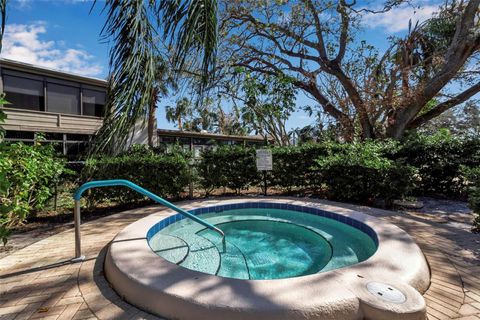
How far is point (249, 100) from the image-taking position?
14773 mm

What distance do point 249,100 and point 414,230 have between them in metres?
11.7

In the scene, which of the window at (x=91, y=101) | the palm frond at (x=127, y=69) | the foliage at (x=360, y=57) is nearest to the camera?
the palm frond at (x=127, y=69)

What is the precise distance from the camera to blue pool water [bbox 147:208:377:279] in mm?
3441

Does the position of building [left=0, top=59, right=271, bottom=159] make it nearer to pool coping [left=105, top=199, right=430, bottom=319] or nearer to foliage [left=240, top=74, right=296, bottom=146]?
foliage [left=240, top=74, right=296, bottom=146]

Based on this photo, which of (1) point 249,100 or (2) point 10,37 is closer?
(2) point 10,37

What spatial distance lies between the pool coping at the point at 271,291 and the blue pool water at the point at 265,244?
80 cm

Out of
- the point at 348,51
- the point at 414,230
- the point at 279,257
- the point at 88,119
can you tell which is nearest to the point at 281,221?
the point at 279,257

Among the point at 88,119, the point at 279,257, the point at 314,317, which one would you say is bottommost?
the point at 279,257

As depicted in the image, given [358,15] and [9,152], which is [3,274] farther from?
[358,15]

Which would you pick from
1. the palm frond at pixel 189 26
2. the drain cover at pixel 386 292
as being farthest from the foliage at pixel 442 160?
the palm frond at pixel 189 26

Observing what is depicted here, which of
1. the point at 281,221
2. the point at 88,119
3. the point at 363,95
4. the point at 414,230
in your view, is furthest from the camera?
the point at 88,119

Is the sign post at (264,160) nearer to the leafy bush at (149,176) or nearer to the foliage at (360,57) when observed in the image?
the leafy bush at (149,176)

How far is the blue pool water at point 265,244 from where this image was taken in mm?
3441

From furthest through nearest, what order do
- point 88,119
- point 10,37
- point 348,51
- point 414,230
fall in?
point 88,119 → point 348,51 → point 414,230 → point 10,37
